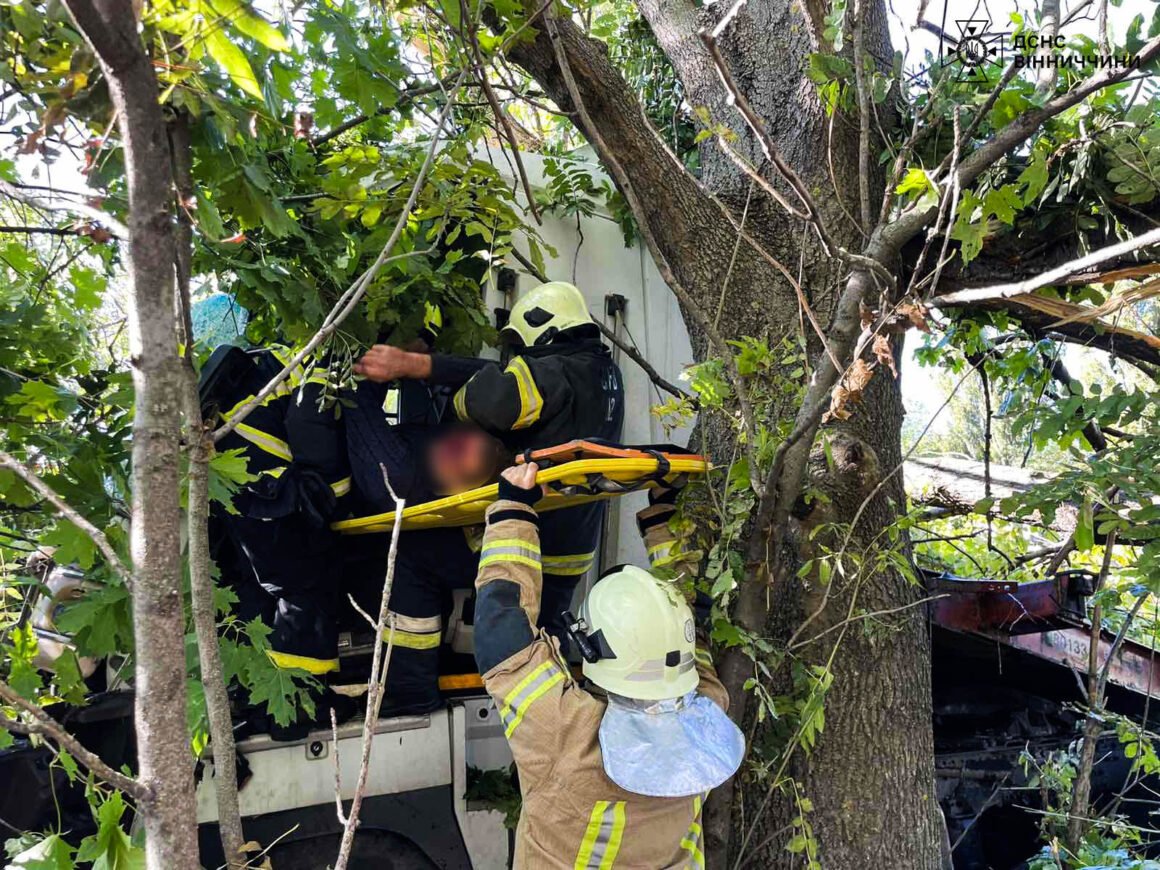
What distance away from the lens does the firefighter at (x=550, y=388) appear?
2980 mm

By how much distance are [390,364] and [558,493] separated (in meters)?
0.74

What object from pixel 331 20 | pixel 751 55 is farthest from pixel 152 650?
pixel 751 55

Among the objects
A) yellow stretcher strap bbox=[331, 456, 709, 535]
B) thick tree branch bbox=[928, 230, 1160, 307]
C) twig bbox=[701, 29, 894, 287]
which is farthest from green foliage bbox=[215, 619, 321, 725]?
thick tree branch bbox=[928, 230, 1160, 307]

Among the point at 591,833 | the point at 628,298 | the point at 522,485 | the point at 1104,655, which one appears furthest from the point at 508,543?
the point at 1104,655

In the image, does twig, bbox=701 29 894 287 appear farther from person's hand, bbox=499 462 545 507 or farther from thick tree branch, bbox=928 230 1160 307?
person's hand, bbox=499 462 545 507

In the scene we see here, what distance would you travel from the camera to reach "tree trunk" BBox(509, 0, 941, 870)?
295 centimetres

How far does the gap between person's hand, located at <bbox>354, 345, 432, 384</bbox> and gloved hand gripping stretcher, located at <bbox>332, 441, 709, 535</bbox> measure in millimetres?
454

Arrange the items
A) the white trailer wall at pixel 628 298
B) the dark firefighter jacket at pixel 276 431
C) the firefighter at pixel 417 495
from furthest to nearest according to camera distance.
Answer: the white trailer wall at pixel 628 298 → the firefighter at pixel 417 495 → the dark firefighter jacket at pixel 276 431

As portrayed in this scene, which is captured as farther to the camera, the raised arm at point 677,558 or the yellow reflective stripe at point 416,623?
the yellow reflective stripe at point 416,623

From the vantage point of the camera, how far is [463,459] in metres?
3.29

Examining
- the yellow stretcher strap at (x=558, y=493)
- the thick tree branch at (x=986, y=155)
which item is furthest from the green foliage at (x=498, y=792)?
the thick tree branch at (x=986, y=155)

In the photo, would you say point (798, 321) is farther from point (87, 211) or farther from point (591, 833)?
point (87, 211)

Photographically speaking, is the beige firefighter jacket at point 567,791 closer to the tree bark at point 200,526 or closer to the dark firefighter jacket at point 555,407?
the dark firefighter jacket at point 555,407

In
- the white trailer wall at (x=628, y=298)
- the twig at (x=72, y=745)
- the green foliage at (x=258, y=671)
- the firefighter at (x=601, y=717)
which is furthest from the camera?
the white trailer wall at (x=628, y=298)
